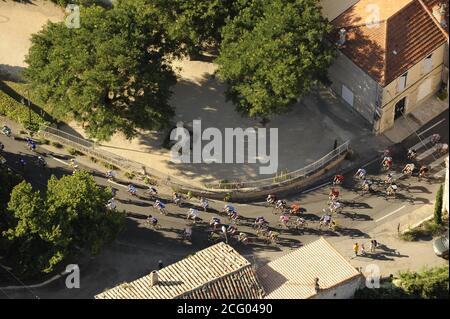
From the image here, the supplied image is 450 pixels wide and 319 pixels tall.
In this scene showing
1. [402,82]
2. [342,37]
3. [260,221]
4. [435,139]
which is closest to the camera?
[260,221]

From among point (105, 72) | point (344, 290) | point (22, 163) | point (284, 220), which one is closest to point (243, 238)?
point (284, 220)

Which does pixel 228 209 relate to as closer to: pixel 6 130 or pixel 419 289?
pixel 419 289

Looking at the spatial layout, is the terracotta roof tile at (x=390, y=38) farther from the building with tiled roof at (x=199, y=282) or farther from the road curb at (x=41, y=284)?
the road curb at (x=41, y=284)

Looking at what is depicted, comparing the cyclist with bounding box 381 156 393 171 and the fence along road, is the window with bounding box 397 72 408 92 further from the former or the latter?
the fence along road

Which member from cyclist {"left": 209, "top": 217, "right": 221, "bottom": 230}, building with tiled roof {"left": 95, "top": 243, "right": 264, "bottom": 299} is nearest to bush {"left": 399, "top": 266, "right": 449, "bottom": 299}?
building with tiled roof {"left": 95, "top": 243, "right": 264, "bottom": 299}

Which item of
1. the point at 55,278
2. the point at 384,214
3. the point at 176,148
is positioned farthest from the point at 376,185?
the point at 55,278

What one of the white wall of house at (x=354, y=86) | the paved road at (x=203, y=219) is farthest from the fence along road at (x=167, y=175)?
the white wall of house at (x=354, y=86)

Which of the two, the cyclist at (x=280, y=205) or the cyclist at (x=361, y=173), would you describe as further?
the cyclist at (x=361, y=173)
